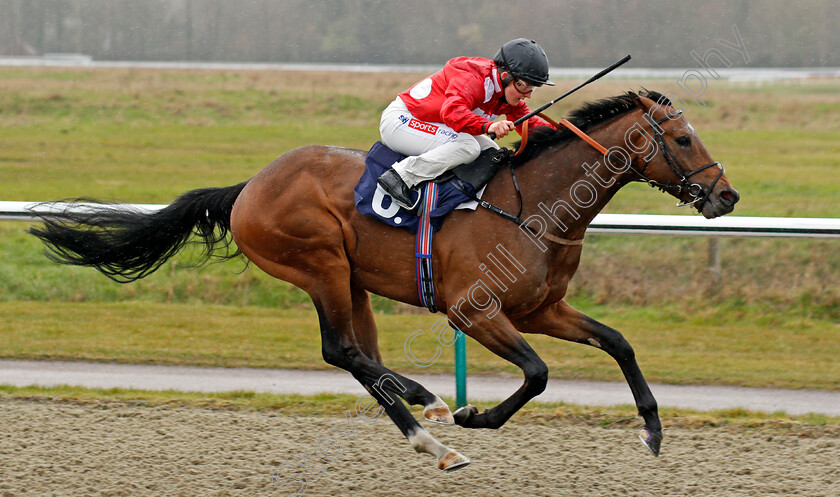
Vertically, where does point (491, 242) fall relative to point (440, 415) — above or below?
above

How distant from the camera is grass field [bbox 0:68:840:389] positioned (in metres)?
5.92

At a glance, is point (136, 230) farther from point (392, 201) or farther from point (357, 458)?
point (357, 458)

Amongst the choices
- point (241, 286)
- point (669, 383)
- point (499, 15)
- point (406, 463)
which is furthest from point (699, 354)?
point (499, 15)

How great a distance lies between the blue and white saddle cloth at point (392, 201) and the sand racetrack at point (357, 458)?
1152 mm

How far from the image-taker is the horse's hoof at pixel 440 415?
11.6 feet

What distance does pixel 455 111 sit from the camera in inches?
138

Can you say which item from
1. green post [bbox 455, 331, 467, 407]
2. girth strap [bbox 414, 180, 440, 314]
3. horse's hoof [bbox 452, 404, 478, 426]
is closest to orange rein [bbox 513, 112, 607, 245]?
girth strap [bbox 414, 180, 440, 314]

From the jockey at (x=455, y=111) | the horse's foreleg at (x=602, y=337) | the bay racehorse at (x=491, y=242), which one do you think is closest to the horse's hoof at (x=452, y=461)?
the bay racehorse at (x=491, y=242)

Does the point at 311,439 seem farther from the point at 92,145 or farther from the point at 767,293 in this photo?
the point at 92,145

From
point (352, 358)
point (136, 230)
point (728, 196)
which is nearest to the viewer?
point (728, 196)

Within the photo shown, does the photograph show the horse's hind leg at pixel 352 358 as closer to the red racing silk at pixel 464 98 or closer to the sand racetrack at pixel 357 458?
the sand racetrack at pixel 357 458

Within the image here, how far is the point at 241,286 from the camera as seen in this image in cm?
729

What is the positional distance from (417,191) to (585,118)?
2.54 ft

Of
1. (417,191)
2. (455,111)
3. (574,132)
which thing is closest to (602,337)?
(574,132)
